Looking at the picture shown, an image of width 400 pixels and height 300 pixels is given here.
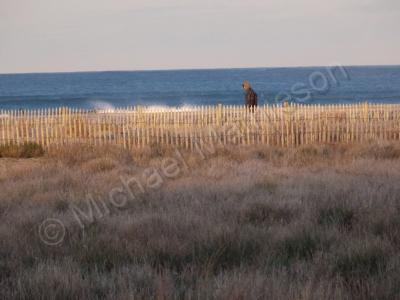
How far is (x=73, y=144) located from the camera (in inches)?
623

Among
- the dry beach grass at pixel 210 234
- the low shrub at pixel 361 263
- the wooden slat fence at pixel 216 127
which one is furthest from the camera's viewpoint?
the wooden slat fence at pixel 216 127

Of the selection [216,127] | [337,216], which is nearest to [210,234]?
[337,216]

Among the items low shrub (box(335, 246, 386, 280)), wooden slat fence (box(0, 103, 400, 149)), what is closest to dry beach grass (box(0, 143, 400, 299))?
low shrub (box(335, 246, 386, 280))

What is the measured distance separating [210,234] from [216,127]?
10.2m

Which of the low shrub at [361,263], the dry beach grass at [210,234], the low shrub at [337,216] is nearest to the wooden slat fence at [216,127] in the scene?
the dry beach grass at [210,234]

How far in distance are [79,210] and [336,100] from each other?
4992 cm

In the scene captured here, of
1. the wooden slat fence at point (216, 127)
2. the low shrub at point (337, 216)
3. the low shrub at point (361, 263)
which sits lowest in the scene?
the low shrub at point (361, 263)

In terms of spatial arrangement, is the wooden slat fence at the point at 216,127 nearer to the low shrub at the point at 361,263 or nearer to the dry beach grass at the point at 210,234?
the dry beach grass at the point at 210,234

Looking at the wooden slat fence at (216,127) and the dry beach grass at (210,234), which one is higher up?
the wooden slat fence at (216,127)

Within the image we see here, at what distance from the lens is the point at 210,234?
6.01m

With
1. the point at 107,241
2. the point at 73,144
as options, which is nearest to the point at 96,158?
the point at 73,144

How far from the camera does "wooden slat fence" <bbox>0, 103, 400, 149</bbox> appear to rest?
52.0ft

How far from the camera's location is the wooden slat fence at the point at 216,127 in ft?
52.0

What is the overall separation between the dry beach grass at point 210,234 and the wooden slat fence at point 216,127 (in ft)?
14.4
